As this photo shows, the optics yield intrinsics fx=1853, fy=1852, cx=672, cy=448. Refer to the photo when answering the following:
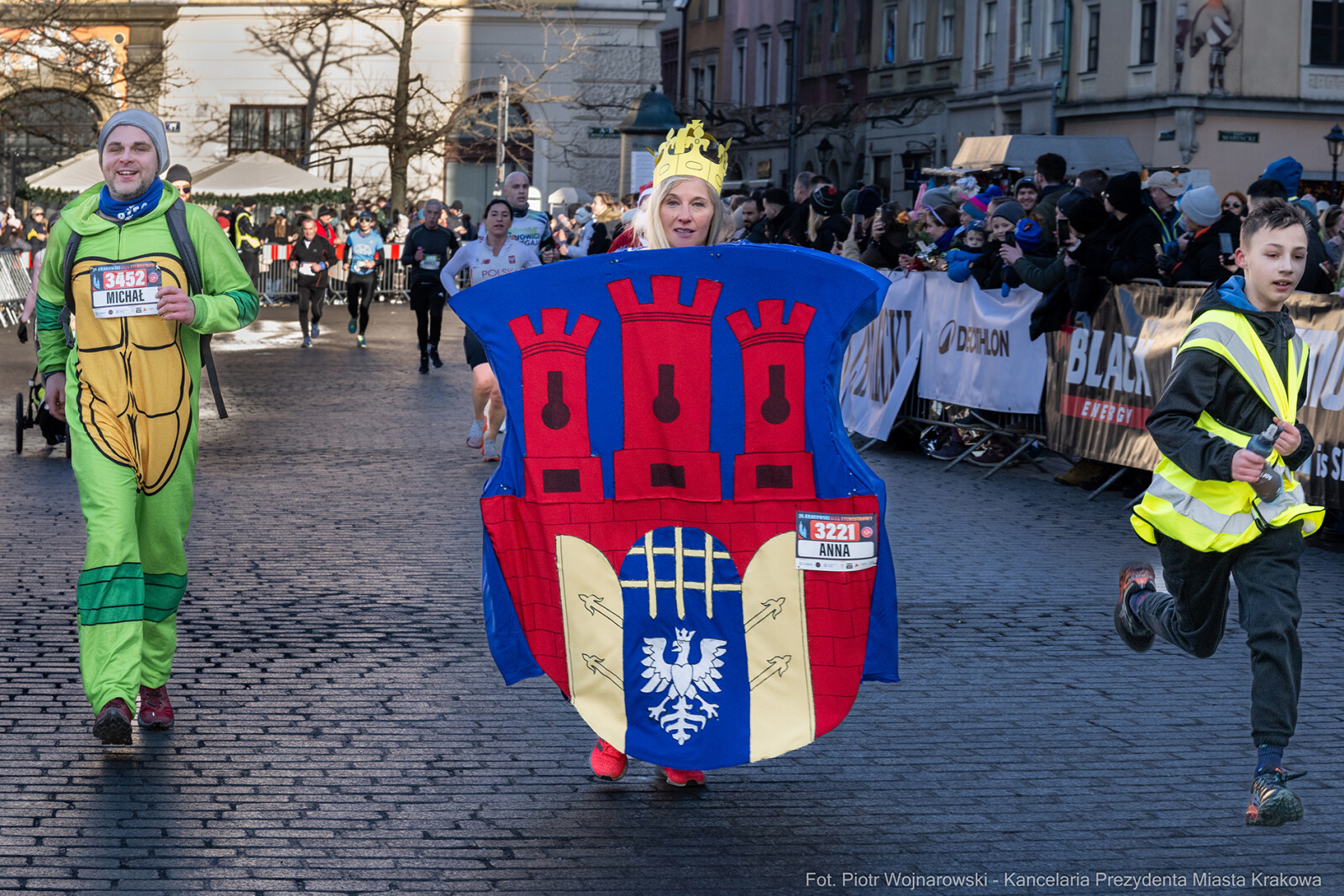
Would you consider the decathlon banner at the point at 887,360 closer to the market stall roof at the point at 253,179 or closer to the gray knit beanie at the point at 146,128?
the gray knit beanie at the point at 146,128

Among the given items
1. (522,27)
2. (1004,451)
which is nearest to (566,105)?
(522,27)

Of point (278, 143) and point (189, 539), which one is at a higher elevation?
point (278, 143)

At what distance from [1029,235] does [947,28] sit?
3686 cm

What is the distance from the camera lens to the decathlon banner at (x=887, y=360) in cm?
1459

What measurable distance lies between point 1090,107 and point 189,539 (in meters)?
34.3

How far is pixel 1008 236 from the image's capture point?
13.2 metres

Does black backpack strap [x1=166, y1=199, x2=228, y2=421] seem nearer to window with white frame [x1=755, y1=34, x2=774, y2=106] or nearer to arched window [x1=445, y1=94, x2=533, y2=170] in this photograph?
arched window [x1=445, y1=94, x2=533, y2=170]

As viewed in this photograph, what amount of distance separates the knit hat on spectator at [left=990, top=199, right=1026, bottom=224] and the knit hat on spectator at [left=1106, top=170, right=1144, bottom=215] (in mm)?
1377

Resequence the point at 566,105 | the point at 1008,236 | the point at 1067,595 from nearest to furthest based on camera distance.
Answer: the point at 1067,595 → the point at 1008,236 → the point at 566,105

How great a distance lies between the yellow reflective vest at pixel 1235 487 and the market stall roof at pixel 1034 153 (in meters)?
21.0

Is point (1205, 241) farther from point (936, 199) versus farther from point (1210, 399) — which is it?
point (1210, 399)

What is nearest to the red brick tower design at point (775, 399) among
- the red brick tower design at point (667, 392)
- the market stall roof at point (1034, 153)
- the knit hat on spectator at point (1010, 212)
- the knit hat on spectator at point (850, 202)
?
the red brick tower design at point (667, 392)

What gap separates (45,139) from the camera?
151 feet

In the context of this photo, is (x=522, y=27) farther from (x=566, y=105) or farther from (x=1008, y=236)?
(x=1008, y=236)
